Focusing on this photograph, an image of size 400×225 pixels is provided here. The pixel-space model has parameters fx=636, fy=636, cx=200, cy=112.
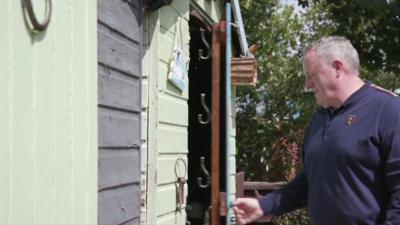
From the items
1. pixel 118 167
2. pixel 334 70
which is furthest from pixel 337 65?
pixel 118 167

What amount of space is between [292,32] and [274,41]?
66cm

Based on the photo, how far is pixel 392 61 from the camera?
27.7 feet

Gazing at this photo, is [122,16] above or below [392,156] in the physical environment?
above

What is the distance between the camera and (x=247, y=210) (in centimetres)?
300

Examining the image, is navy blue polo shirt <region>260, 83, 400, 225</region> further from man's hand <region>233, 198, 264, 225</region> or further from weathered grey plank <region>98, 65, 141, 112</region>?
weathered grey plank <region>98, 65, 141, 112</region>

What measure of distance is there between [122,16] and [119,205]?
916mm

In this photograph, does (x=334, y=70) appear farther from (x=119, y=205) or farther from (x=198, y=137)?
(x=198, y=137)

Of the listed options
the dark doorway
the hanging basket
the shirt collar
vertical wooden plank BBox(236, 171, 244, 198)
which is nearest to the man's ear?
the shirt collar

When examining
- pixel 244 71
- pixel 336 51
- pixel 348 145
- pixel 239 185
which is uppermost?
pixel 244 71
